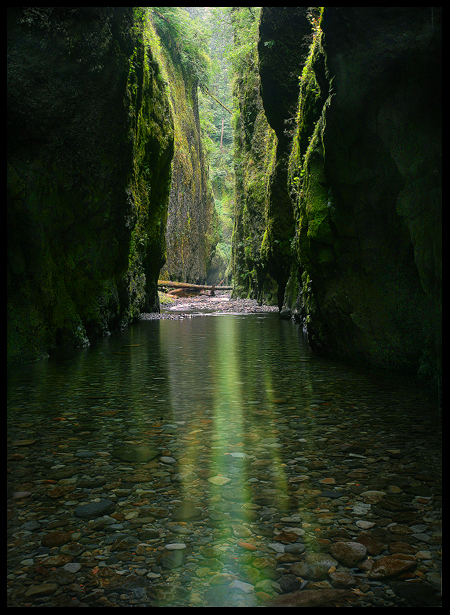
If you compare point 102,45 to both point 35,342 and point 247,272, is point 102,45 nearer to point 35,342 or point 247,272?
point 35,342

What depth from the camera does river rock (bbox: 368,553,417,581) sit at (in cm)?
185

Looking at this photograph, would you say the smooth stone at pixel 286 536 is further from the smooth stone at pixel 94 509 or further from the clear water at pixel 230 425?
the smooth stone at pixel 94 509

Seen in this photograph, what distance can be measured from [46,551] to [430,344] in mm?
4552

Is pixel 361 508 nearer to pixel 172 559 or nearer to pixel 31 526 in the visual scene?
pixel 172 559

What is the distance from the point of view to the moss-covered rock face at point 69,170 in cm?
723

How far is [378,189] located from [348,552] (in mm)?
4882

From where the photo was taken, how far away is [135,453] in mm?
3207

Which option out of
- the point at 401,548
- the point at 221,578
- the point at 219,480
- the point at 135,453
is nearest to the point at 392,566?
the point at 401,548

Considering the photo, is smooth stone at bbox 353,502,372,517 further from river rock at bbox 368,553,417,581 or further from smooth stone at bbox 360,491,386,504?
river rock at bbox 368,553,417,581

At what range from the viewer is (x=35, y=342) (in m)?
7.88

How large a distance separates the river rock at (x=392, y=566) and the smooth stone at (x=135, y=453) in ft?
5.44

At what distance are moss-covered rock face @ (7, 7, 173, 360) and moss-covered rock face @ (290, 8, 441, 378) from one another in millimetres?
4177

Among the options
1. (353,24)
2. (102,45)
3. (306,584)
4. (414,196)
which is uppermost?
(102,45)

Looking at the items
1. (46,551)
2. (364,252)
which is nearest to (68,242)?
(364,252)
